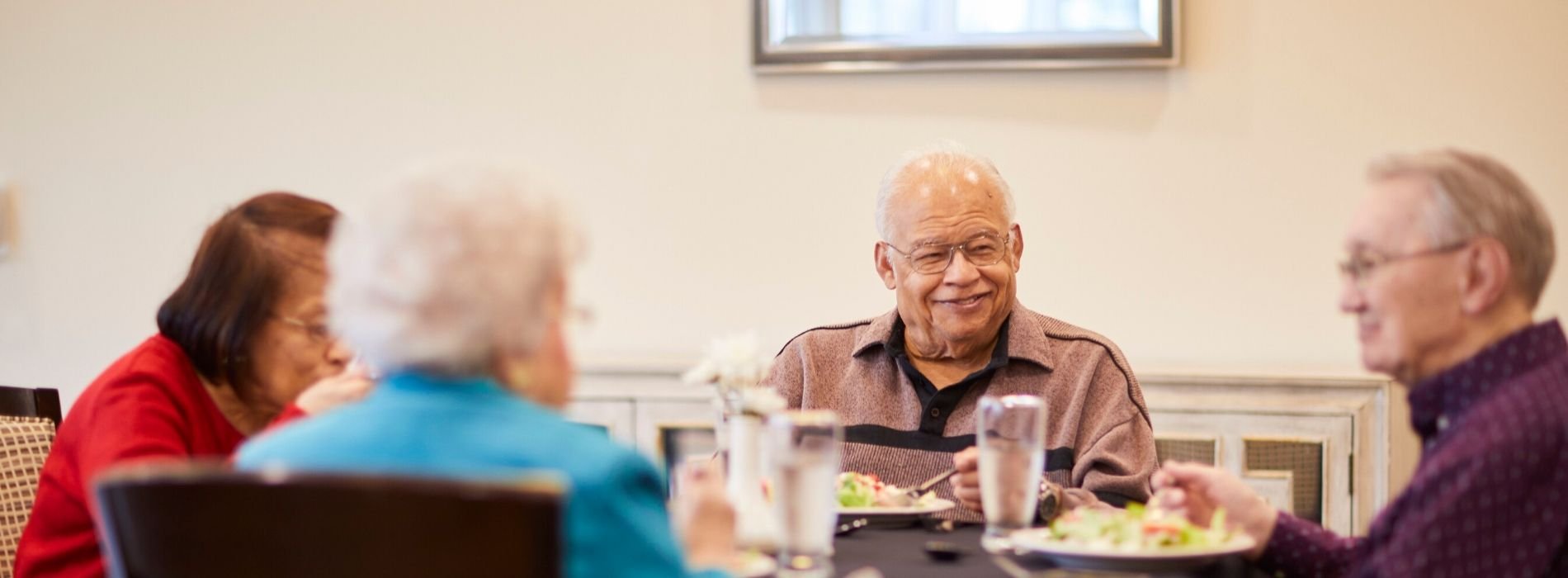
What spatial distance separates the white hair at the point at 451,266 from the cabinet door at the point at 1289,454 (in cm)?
241

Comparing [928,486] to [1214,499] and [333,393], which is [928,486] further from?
[333,393]

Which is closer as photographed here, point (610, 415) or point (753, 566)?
point (753, 566)

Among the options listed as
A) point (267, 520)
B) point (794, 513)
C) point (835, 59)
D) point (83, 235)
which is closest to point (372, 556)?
point (267, 520)

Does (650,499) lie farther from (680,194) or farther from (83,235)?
(83,235)

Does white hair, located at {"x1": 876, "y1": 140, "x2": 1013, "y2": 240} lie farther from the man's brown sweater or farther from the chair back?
the chair back

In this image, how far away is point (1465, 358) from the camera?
5.27 feet

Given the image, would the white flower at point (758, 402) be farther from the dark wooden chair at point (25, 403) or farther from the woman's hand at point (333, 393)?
the dark wooden chair at point (25, 403)

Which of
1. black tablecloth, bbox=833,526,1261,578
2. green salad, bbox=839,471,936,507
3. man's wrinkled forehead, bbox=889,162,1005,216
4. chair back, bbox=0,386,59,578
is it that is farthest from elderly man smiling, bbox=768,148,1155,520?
chair back, bbox=0,386,59,578

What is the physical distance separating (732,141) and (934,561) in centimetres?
205

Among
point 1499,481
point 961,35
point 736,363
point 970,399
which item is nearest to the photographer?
point 1499,481

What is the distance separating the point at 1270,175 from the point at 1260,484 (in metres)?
0.69

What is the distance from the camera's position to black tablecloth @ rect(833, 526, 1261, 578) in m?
1.70

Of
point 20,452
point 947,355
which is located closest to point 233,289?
point 20,452

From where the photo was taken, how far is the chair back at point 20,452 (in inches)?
89.4
